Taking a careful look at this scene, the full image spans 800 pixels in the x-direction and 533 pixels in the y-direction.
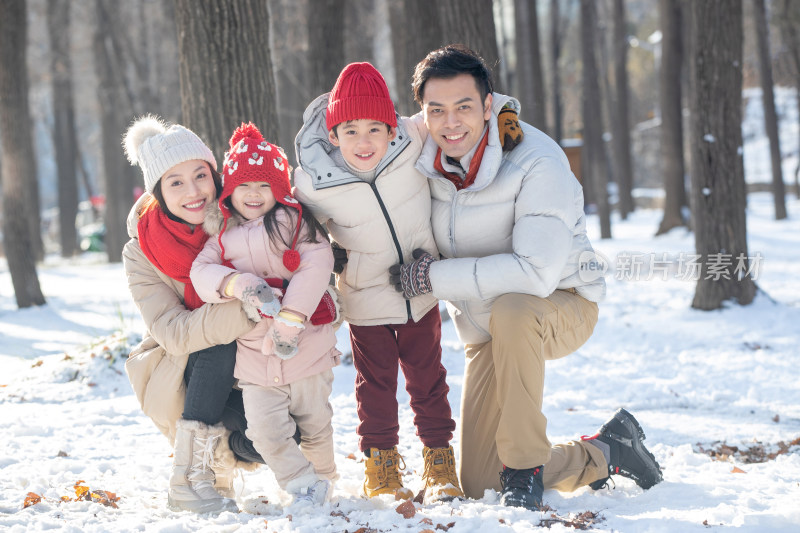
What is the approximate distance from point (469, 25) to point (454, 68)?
2992 millimetres

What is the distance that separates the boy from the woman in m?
0.52

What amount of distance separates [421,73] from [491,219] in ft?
2.47

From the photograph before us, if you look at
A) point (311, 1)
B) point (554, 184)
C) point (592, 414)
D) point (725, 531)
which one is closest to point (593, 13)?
point (311, 1)

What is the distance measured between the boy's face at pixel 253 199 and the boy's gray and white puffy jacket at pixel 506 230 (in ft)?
2.32

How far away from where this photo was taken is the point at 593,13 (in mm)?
14977

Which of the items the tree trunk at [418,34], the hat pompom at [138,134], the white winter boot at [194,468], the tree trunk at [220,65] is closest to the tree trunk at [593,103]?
the tree trunk at [418,34]

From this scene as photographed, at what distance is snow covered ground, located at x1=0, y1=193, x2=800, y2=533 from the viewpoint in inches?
112

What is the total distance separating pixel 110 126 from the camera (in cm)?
1816

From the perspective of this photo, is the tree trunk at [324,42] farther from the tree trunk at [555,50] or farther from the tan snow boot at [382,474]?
the tree trunk at [555,50]

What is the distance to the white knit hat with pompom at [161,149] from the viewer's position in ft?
10.8

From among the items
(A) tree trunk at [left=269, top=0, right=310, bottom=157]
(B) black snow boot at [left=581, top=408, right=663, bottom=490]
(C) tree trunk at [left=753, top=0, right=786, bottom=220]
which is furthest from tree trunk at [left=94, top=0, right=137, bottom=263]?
(B) black snow boot at [left=581, top=408, right=663, bottom=490]

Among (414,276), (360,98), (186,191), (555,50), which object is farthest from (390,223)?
(555,50)

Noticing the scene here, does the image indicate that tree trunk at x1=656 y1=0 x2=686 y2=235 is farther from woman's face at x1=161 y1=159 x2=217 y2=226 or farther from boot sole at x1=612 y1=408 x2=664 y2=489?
woman's face at x1=161 y1=159 x2=217 y2=226

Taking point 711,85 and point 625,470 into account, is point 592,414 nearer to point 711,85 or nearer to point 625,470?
point 625,470
